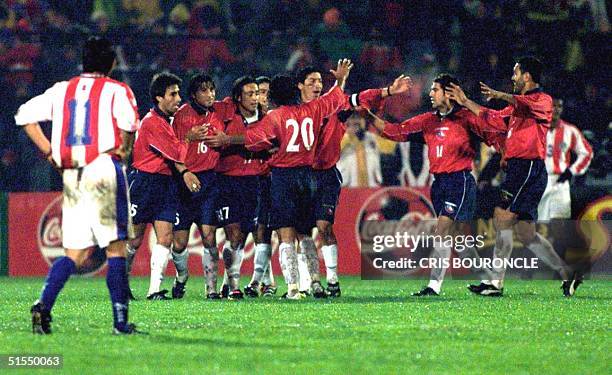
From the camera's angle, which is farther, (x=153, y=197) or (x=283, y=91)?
(x=153, y=197)

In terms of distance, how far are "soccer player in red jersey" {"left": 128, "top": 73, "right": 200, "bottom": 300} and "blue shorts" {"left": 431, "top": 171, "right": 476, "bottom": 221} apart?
2.76 m

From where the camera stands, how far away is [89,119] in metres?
8.29

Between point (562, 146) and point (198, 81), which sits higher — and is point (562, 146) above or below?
below

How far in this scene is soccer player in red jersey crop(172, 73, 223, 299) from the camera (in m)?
12.9

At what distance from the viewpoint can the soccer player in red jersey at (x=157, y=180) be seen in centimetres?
1246

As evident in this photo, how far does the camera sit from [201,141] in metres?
12.6

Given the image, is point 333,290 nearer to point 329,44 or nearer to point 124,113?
point 124,113

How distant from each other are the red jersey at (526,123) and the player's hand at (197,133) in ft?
9.49

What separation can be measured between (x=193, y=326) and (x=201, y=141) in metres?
3.68

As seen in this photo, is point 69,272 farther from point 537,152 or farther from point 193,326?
point 537,152

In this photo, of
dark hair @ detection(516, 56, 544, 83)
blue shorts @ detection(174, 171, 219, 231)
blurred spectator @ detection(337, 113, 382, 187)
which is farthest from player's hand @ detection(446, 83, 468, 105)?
blurred spectator @ detection(337, 113, 382, 187)

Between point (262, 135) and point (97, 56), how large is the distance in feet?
13.0

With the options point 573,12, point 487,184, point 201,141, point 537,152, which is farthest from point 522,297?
point 573,12

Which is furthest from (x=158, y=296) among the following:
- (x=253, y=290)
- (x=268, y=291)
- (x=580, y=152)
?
(x=580, y=152)
